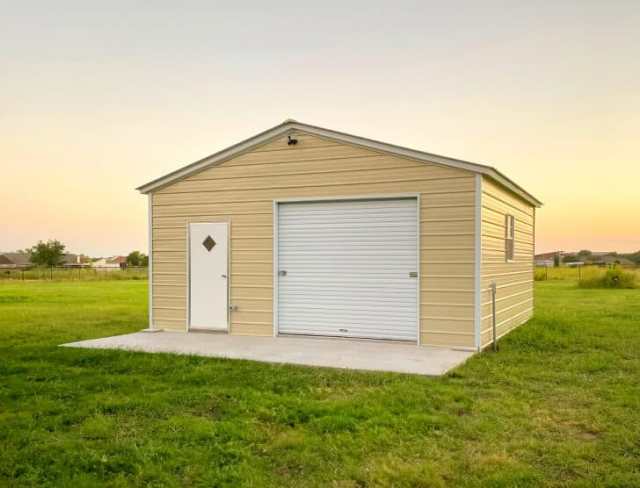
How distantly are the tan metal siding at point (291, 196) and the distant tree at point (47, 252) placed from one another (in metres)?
61.5

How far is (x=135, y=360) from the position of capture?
7520 millimetres

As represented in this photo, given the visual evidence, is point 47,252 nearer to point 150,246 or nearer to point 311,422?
point 150,246

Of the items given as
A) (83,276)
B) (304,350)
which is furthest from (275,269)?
(83,276)

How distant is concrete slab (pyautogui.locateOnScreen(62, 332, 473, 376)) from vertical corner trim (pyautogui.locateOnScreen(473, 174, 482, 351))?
427 mm

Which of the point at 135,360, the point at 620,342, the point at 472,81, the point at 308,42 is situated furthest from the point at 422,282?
the point at 308,42

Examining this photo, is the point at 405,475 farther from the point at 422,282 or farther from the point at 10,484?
the point at 422,282

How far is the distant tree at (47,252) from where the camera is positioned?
216ft

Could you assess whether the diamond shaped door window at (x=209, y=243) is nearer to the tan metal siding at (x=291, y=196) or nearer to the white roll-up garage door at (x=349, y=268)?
the tan metal siding at (x=291, y=196)

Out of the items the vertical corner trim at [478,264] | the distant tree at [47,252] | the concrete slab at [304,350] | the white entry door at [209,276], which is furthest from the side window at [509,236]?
the distant tree at [47,252]

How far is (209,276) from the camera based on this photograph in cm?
1019

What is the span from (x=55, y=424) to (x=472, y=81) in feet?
36.6

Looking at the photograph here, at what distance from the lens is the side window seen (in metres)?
10.5

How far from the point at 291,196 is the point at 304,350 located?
2.73m

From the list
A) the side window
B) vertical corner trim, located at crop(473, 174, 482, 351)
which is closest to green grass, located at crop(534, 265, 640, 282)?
the side window
